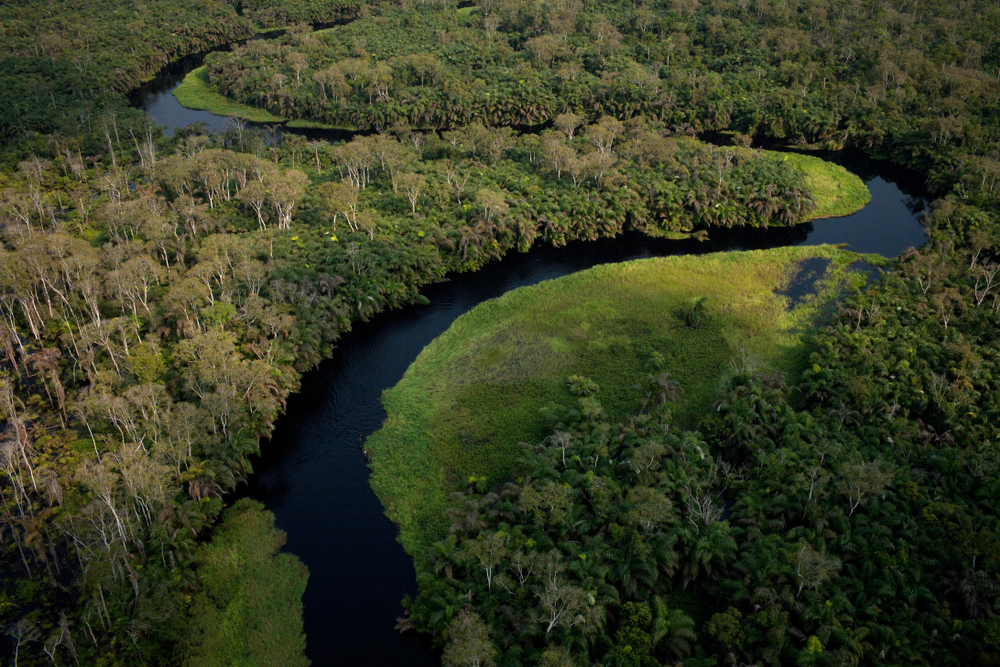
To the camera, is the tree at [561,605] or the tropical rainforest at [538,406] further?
the tropical rainforest at [538,406]

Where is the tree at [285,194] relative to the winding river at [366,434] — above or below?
above

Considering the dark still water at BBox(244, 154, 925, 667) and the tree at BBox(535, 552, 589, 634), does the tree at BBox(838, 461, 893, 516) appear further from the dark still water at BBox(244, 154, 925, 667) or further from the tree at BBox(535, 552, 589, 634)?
the dark still water at BBox(244, 154, 925, 667)

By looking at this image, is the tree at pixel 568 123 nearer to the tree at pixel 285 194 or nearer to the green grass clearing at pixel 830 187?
the green grass clearing at pixel 830 187

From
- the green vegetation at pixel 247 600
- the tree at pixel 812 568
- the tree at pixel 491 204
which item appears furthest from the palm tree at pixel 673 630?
the tree at pixel 491 204

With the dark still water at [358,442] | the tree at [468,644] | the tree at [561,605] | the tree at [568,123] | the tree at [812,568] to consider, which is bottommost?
the dark still water at [358,442]

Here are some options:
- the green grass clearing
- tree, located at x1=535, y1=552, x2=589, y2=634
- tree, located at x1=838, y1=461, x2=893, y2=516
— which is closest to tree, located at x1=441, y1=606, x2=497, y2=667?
tree, located at x1=535, y1=552, x2=589, y2=634

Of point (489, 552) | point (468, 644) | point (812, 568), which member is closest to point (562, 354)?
point (489, 552)

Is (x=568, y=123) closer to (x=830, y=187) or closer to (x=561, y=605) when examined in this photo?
(x=830, y=187)
